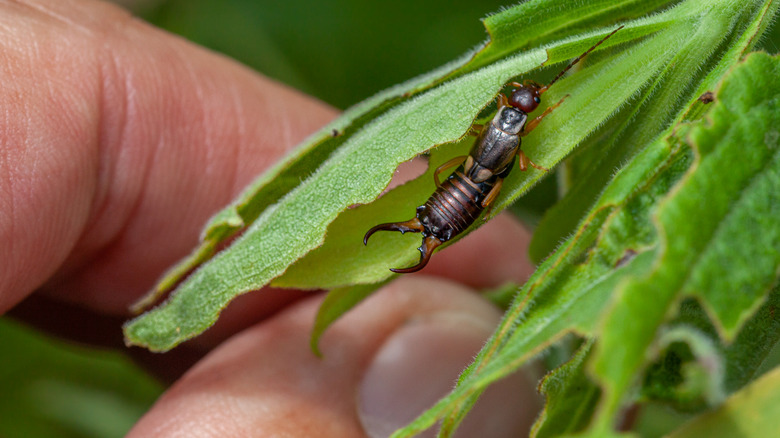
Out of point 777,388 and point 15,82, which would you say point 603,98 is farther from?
point 15,82

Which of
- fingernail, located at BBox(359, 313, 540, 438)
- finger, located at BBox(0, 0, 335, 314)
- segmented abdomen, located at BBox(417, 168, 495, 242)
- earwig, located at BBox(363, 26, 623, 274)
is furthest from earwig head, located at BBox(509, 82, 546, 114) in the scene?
finger, located at BBox(0, 0, 335, 314)

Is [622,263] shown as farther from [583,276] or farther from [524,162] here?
[524,162]

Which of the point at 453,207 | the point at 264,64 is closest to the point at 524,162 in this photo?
the point at 453,207

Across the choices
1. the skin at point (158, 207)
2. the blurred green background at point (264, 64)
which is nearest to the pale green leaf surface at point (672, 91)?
the skin at point (158, 207)

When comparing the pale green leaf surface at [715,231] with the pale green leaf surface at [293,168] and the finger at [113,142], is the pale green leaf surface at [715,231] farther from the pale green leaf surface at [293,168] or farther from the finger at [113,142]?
the finger at [113,142]

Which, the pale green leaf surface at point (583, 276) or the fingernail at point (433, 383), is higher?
the pale green leaf surface at point (583, 276)

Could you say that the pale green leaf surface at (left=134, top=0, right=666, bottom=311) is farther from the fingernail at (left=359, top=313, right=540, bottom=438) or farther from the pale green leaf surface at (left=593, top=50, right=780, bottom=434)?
the fingernail at (left=359, top=313, right=540, bottom=438)
